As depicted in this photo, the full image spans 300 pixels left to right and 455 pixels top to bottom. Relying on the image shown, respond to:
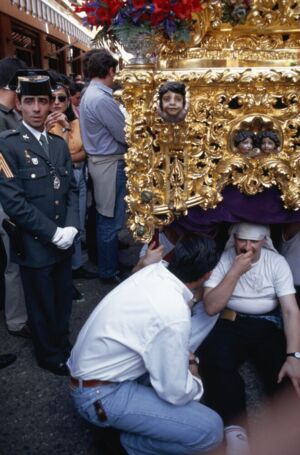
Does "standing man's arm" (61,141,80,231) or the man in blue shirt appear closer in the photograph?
"standing man's arm" (61,141,80,231)

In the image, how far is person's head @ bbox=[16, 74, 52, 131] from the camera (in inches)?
92.6

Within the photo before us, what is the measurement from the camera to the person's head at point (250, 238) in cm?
236

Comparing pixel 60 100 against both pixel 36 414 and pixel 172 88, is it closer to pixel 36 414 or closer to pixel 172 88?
pixel 172 88

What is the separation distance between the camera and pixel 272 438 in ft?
6.79

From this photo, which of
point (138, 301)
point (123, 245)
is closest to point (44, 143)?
point (138, 301)

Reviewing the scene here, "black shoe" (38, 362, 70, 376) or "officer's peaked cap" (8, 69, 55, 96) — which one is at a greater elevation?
"officer's peaked cap" (8, 69, 55, 96)

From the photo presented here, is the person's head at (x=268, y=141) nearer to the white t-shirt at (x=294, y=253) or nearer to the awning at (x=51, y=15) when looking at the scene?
the white t-shirt at (x=294, y=253)

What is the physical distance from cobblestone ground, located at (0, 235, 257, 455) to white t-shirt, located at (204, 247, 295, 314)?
0.48 metres

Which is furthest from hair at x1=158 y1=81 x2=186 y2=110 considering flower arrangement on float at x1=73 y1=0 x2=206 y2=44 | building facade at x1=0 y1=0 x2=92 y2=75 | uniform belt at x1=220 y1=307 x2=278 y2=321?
building facade at x1=0 y1=0 x2=92 y2=75

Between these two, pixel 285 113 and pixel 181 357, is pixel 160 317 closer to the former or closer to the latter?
pixel 181 357

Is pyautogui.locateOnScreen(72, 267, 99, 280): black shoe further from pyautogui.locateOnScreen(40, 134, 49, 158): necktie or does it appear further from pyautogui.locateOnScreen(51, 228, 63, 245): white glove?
pyautogui.locateOnScreen(40, 134, 49, 158): necktie

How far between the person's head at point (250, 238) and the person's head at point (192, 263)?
476mm

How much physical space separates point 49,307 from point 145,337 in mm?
1031

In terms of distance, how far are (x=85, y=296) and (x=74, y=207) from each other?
1136 millimetres
